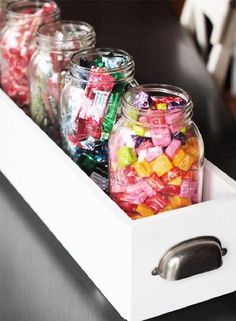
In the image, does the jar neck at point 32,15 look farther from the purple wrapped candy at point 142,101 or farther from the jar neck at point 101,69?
the purple wrapped candy at point 142,101

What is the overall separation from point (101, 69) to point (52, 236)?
26 cm

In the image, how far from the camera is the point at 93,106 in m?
1.24

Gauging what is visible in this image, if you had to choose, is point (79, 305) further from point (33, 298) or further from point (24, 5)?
point (24, 5)

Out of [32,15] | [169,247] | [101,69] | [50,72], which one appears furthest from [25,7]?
[169,247]

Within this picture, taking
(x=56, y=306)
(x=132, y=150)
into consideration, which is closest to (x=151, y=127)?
(x=132, y=150)

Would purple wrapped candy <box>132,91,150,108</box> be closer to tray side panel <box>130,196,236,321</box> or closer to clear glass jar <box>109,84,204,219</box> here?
clear glass jar <box>109,84,204,219</box>

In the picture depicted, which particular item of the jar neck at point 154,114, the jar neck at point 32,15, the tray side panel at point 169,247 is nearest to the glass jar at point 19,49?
the jar neck at point 32,15

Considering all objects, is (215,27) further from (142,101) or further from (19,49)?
(142,101)

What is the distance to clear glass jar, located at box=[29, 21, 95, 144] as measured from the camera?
140 cm

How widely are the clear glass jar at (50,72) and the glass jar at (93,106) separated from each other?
10 centimetres

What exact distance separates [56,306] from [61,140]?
311 millimetres

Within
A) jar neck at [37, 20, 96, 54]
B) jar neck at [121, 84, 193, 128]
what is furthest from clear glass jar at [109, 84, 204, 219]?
jar neck at [37, 20, 96, 54]

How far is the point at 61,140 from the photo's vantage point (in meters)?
1.36

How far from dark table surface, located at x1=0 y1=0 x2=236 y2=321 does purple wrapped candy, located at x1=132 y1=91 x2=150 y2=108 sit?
0.82 feet
